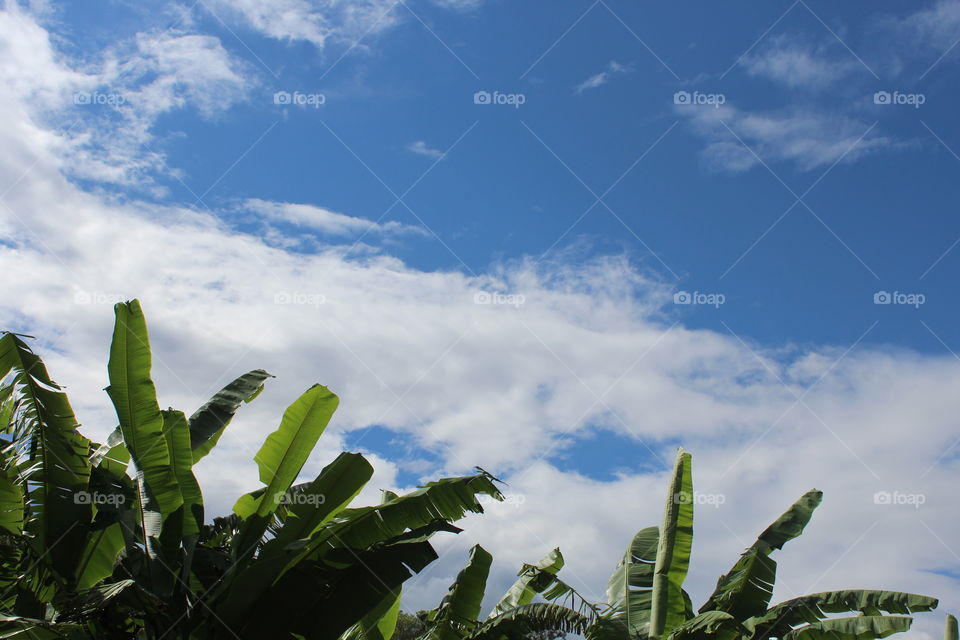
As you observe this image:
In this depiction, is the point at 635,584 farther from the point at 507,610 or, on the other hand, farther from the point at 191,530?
the point at 191,530

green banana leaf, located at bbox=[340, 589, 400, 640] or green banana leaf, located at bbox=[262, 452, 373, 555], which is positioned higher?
green banana leaf, located at bbox=[262, 452, 373, 555]

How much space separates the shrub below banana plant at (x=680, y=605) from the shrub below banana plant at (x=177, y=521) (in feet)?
4.47

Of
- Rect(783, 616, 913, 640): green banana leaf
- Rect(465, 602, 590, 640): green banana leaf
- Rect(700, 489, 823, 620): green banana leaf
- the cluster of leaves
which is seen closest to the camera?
the cluster of leaves

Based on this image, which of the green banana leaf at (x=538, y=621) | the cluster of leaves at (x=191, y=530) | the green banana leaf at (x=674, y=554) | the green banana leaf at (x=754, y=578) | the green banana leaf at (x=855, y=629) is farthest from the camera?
the green banana leaf at (x=754, y=578)

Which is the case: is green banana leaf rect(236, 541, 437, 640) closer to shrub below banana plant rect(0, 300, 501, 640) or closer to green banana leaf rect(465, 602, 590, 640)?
shrub below banana plant rect(0, 300, 501, 640)

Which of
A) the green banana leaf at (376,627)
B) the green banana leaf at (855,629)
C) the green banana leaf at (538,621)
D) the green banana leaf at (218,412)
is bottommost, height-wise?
the green banana leaf at (376,627)

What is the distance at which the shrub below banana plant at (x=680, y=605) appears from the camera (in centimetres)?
827

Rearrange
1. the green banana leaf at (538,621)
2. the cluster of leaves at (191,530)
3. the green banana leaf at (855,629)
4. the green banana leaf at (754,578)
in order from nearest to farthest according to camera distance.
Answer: the cluster of leaves at (191,530), the green banana leaf at (538,621), the green banana leaf at (855,629), the green banana leaf at (754,578)
